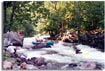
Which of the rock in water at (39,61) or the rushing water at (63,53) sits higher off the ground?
the rushing water at (63,53)

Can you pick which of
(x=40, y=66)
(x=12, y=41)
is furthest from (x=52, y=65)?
(x=12, y=41)

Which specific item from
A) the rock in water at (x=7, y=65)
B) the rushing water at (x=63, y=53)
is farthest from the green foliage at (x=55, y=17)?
the rock in water at (x=7, y=65)

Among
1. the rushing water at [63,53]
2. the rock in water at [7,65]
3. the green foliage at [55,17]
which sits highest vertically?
the green foliage at [55,17]

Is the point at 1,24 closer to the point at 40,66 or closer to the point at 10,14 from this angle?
the point at 10,14

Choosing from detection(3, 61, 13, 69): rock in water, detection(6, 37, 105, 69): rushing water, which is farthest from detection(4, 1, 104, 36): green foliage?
detection(3, 61, 13, 69): rock in water

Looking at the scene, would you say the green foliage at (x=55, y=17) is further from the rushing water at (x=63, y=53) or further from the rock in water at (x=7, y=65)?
the rock in water at (x=7, y=65)

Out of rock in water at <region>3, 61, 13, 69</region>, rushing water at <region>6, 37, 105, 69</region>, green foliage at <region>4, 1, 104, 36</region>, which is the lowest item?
rock in water at <region>3, 61, 13, 69</region>

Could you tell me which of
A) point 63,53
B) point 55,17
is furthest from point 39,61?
point 55,17

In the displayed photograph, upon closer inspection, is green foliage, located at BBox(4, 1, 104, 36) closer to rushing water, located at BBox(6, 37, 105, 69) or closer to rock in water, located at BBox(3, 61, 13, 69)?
rushing water, located at BBox(6, 37, 105, 69)

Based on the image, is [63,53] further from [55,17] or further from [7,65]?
[7,65]

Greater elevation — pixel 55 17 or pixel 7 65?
pixel 55 17

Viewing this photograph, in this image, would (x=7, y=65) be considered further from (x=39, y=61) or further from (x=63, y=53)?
(x=63, y=53)

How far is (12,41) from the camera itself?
4148mm

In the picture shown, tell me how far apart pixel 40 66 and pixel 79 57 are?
37 cm
